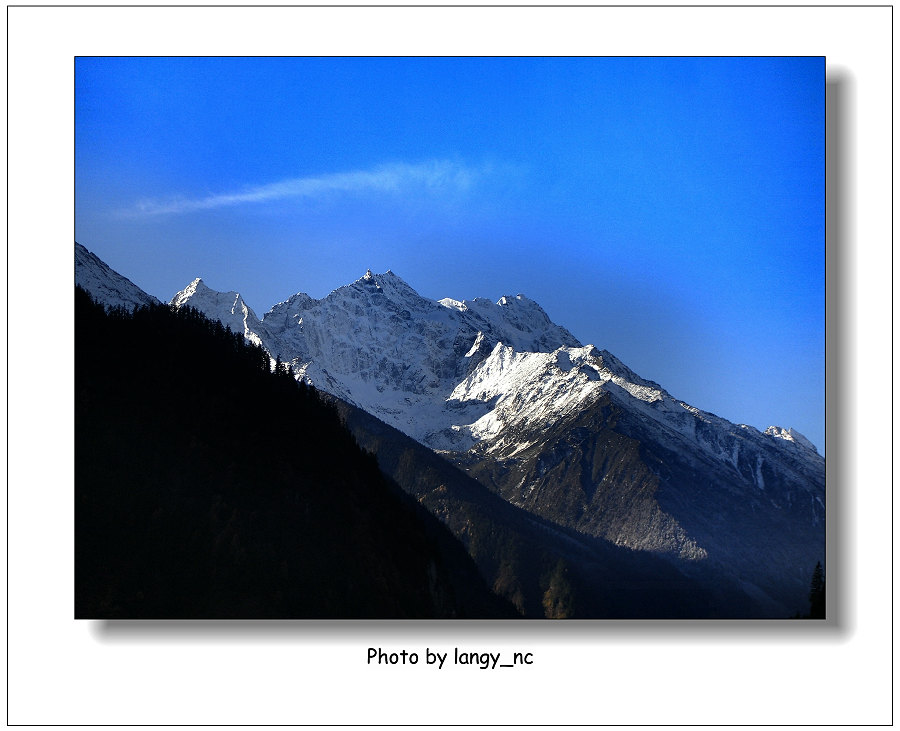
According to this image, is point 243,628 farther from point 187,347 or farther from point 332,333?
point 332,333

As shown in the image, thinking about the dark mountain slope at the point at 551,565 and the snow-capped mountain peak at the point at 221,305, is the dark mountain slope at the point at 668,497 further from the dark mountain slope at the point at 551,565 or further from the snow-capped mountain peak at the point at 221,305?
the snow-capped mountain peak at the point at 221,305

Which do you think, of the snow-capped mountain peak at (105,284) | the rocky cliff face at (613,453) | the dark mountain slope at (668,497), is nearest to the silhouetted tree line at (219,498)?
the snow-capped mountain peak at (105,284)

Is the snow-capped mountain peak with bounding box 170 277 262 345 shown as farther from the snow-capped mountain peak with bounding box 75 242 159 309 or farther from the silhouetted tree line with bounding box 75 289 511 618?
the snow-capped mountain peak with bounding box 75 242 159 309

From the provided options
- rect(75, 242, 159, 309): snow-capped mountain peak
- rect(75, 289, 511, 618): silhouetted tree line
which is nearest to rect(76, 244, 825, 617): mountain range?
rect(75, 242, 159, 309): snow-capped mountain peak

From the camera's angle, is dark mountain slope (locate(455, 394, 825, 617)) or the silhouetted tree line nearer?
the silhouetted tree line

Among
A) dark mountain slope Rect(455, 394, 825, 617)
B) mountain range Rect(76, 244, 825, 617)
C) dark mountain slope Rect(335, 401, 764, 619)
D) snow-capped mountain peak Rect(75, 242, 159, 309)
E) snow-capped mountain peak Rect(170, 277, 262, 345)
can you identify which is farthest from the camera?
dark mountain slope Rect(455, 394, 825, 617)
